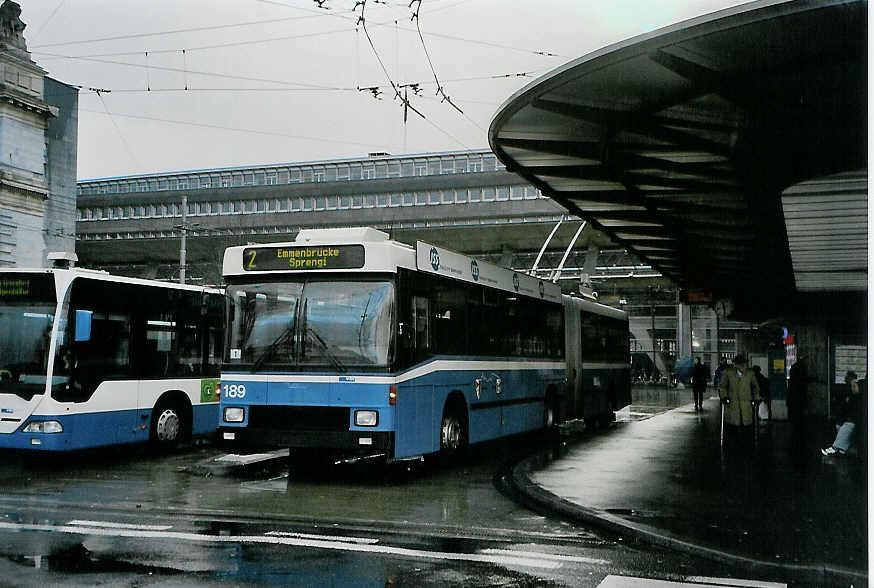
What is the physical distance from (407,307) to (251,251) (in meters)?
2.32

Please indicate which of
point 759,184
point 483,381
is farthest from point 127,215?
point 759,184

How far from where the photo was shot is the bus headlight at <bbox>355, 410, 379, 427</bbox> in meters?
12.3

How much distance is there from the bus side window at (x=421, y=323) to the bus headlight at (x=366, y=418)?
3.84 ft

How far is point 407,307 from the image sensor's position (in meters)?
12.8

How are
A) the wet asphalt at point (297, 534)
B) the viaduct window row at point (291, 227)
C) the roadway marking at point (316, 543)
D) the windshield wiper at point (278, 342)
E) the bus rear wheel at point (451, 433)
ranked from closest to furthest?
the wet asphalt at point (297, 534), the roadway marking at point (316, 543), the windshield wiper at point (278, 342), the bus rear wheel at point (451, 433), the viaduct window row at point (291, 227)

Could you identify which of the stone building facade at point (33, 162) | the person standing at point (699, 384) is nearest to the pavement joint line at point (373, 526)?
the person standing at point (699, 384)

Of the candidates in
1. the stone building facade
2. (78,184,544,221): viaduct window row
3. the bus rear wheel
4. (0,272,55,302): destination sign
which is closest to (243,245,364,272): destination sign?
the bus rear wheel

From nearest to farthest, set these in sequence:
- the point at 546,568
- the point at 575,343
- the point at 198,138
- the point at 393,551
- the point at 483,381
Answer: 1. the point at 546,568
2. the point at 393,551
3. the point at 483,381
4. the point at 198,138
5. the point at 575,343

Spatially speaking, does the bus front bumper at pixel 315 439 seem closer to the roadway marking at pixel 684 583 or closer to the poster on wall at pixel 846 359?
the roadway marking at pixel 684 583

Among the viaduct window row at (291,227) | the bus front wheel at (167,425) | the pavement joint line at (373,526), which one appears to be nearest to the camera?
the pavement joint line at (373,526)

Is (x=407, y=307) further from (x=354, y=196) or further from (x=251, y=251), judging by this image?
(x=354, y=196)

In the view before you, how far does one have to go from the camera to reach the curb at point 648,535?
25.1 feet

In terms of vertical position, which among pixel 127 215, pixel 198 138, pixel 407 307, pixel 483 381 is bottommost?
pixel 483 381

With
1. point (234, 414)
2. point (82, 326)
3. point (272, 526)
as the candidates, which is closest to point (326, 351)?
point (234, 414)
